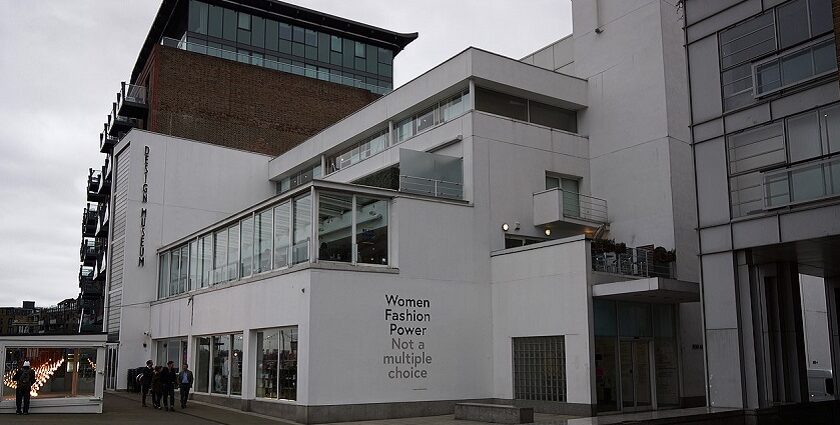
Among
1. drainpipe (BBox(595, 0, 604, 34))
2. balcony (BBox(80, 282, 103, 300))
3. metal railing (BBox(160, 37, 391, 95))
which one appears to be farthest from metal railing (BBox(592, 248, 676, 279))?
balcony (BBox(80, 282, 103, 300))

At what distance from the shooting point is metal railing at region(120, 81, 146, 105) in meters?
41.1

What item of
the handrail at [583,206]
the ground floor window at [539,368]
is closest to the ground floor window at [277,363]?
the ground floor window at [539,368]

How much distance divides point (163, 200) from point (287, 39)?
1497cm

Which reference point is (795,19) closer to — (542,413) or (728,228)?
(728,228)

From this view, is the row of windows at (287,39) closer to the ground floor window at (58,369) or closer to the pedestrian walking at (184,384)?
the pedestrian walking at (184,384)

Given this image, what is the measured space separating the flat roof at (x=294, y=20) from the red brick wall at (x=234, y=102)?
458cm

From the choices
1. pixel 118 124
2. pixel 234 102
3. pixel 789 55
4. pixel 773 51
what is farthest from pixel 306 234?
pixel 118 124

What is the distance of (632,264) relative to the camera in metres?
23.0

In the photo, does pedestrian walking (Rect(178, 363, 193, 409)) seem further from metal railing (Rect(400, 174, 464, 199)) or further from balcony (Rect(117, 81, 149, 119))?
balcony (Rect(117, 81, 149, 119))

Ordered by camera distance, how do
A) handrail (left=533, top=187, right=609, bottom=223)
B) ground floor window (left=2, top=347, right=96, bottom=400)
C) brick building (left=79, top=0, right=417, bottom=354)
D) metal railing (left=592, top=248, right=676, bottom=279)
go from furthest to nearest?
brick building (left=79, top=0, right=417, bottom=354), handrail (left=533, top=187, right=609, bottom=223), ground floor window (left=2, top=347, right=96, bottom=400), metal railing (left=592, top=248, right=676, bottom=279)

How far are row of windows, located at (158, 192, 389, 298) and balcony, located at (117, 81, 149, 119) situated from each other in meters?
17.1

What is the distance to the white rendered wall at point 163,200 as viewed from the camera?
34188mm

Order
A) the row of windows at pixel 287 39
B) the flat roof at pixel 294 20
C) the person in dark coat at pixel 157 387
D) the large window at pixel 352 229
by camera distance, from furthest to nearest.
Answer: the flat roof at pixel 294 20
the row of windows at pixel 287 39
the person in dark coat at pixel 157 387
the large window at pixel 352 229

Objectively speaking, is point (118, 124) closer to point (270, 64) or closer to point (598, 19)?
point (270, 64)
